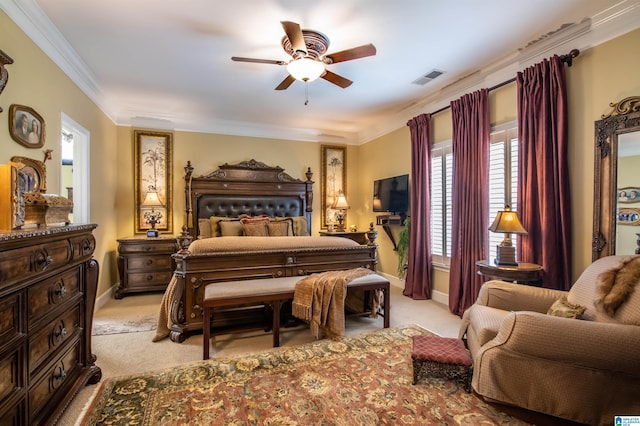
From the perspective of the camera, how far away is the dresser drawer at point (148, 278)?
183 inches

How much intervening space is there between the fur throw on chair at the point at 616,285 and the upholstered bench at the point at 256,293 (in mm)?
1675

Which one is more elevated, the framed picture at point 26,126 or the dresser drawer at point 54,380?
the framed picture at point 26,126

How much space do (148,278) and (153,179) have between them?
5.54 ft

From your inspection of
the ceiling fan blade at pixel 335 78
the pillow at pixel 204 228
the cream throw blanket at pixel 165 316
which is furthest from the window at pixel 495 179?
the pillow at pixel 204 228

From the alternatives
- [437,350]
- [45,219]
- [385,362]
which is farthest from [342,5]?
[385,362]

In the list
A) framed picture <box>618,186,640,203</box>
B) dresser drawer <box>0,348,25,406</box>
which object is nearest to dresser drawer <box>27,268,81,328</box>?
dresser drawer <box>0,348,25,406</box>

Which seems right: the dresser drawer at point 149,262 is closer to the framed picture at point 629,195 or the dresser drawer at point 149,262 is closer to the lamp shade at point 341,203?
the lamp shade at point 341,203

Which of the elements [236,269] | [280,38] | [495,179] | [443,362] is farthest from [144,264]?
[495,179]

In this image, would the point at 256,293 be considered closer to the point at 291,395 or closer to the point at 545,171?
the point at 291,395

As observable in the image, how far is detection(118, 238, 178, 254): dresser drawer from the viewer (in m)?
4.59

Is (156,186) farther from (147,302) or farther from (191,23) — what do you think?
(191,23)

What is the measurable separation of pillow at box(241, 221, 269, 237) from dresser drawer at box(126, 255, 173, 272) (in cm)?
127

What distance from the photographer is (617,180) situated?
2430 mm

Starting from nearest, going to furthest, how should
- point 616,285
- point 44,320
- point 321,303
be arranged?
point 44,320, point 616,285, point 321,303
